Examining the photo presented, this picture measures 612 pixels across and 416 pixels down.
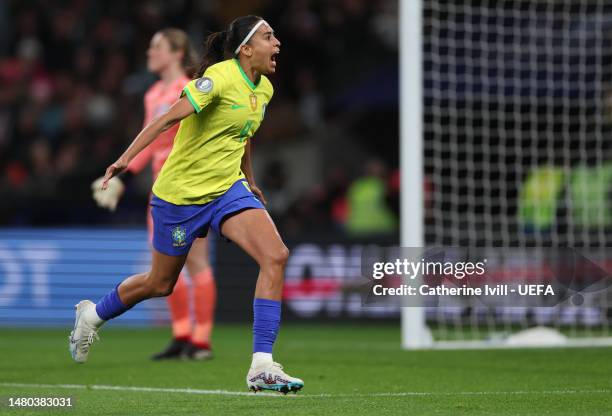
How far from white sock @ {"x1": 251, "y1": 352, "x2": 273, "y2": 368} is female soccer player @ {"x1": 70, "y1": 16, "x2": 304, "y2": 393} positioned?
0.25 feet

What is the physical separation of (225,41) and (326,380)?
2288mm

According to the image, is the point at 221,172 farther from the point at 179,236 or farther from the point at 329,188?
the point at 329,188

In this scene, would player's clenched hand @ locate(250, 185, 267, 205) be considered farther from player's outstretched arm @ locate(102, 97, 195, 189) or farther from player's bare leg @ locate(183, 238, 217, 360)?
player's bare leg @ locate(183, 238, 217, 360)

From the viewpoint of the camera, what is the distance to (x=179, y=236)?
685 cm

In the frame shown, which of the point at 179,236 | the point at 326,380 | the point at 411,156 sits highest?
the point at 411,156

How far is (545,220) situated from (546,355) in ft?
11.7

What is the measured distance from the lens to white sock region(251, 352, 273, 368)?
6.23 metres

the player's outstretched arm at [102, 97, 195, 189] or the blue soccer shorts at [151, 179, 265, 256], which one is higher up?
the player's outstretched arm at [102, 97, 195, 189]

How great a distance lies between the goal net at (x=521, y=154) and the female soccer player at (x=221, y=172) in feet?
15.8

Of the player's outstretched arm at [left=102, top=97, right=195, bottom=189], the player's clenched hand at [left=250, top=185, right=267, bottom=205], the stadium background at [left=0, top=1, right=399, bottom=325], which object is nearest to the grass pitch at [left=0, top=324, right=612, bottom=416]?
the player's clenched hand at [left=250, top=185, right=267, bottom=205]

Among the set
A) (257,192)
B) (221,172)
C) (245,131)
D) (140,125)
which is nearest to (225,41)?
(245,131)

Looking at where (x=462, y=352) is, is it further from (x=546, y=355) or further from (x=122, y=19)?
(x=122, y=19)

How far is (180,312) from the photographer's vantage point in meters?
9.60

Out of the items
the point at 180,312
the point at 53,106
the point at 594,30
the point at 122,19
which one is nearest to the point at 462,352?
the point at 180,312
